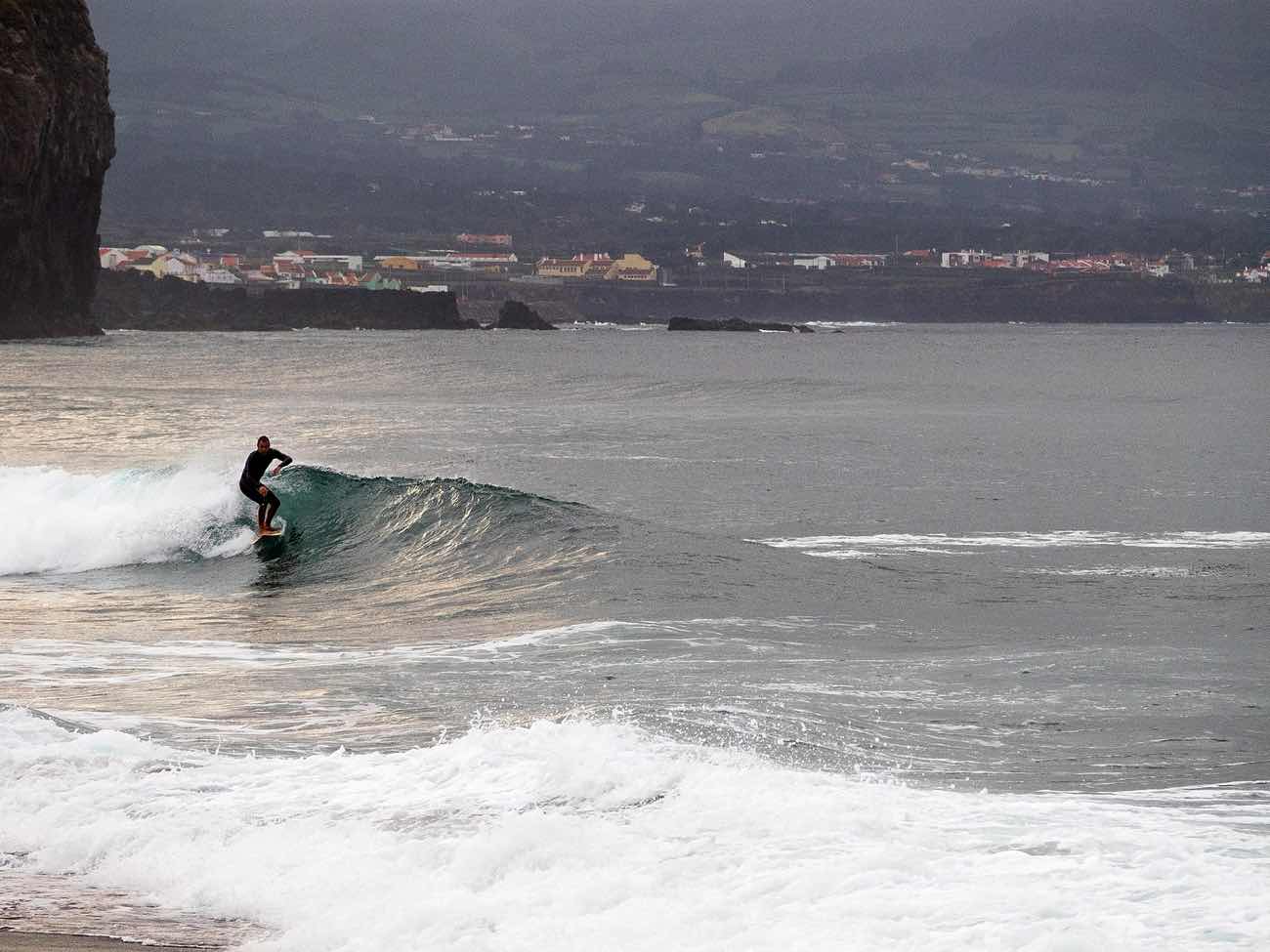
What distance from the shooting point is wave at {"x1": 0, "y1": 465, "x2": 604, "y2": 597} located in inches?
858

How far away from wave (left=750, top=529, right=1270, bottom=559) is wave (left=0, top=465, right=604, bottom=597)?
10.4ft

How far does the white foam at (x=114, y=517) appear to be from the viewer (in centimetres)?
2303

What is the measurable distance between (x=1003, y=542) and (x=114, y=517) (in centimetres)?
1301

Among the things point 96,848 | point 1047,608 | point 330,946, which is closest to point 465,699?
point 96,848

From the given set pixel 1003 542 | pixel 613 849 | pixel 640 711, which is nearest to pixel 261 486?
pixel 1003 542

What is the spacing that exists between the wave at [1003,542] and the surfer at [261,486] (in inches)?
278

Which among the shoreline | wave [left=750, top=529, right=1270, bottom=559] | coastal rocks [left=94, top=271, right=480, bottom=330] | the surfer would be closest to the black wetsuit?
the surfer

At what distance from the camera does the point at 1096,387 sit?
81812 mm

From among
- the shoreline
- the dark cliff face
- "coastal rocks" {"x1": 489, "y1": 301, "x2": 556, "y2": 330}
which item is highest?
the dark cliff face

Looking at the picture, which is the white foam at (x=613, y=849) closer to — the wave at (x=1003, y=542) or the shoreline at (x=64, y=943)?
the shoreline at (x=64, y=943)

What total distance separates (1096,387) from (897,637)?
228ft

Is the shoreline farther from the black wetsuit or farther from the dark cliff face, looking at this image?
the dark cliff face

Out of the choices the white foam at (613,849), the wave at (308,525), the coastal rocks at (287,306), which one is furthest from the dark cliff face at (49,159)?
the white foam at (613,849)

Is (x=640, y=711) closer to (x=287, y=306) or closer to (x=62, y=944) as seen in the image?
(x=62, y=944)
